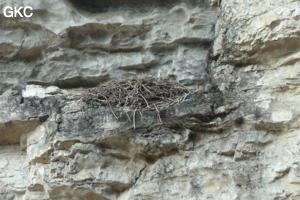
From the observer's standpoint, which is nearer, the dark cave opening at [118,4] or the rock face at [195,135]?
the rock face at [195,135]

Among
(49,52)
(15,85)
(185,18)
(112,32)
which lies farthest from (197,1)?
(15,85)

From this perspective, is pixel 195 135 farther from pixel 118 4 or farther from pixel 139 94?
pixel 118 4

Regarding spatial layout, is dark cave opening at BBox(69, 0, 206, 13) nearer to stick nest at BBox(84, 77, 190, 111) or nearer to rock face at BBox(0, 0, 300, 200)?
rock face at BBox(0, 0, 300, 200)

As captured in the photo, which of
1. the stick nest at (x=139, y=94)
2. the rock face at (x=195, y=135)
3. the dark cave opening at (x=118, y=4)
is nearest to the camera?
the rock face at (x=195, y=135)

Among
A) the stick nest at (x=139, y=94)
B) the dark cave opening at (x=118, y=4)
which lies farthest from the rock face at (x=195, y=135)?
the dark cave opening at (x=118, y=4)

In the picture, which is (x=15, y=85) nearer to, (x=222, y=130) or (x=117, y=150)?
(x=117, y=150)

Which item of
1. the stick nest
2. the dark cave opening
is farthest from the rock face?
the dark cave opening

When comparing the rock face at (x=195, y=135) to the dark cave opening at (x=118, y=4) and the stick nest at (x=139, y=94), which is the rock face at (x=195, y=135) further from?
the dark cave opening at (x=118, y=4)

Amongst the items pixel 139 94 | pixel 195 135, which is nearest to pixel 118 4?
pixel 139 94
